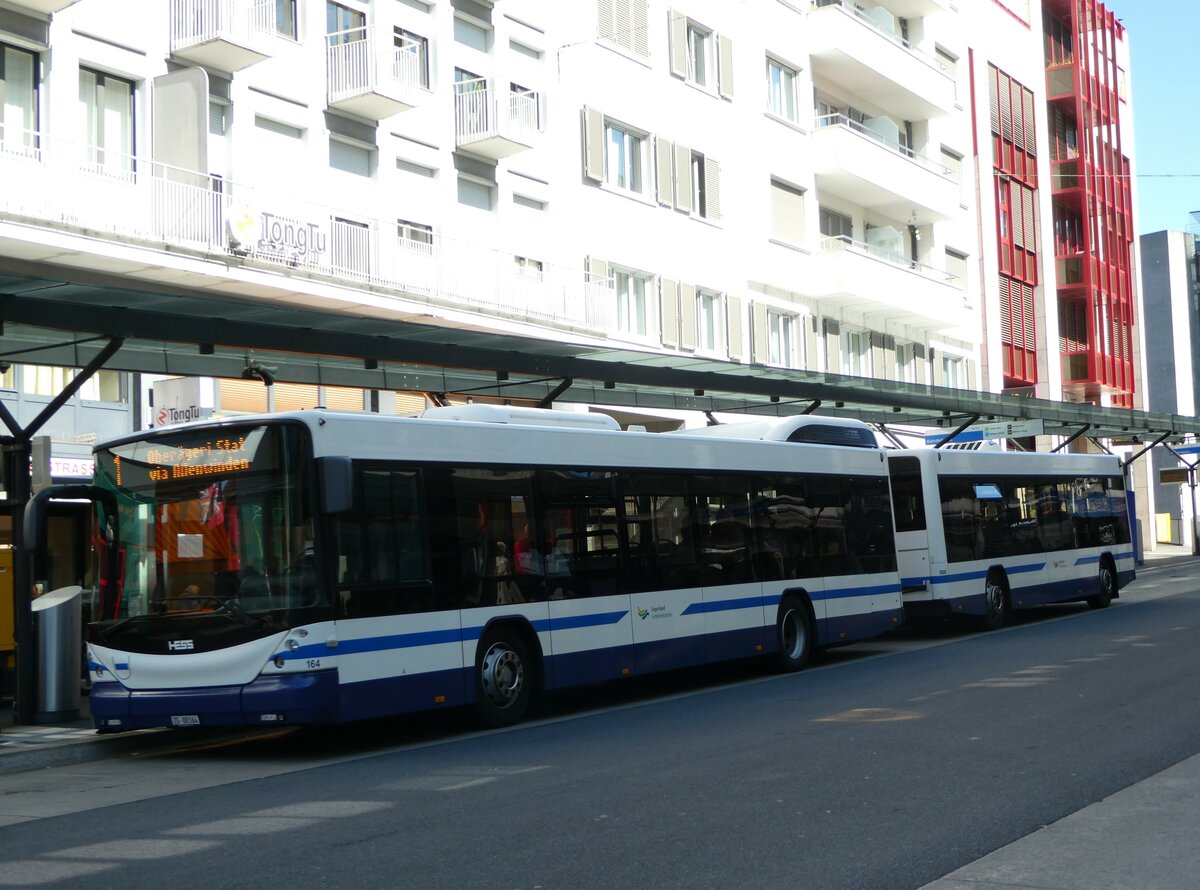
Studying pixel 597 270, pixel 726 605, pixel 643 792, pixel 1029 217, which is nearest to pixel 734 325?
pixel 597 270

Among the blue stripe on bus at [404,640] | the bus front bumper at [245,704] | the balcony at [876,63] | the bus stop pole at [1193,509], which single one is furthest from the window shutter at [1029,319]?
the bus front bumper at [245,704]

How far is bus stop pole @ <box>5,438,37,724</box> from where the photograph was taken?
14164 mm

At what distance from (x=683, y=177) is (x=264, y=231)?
13.3 metres

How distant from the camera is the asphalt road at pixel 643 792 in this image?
7.34m

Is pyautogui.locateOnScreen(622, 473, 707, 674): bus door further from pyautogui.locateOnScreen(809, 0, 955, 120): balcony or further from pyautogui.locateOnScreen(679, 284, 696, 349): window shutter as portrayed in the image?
pyautogui.locateOnScreen(809, 0, 955, 120): balcony

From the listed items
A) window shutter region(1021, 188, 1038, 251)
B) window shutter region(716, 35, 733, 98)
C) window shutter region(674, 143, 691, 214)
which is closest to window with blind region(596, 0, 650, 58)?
window shutter region(674, 143, 691, 214)

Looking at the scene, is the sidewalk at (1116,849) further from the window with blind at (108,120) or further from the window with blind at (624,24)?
the window with blind at (624,24)

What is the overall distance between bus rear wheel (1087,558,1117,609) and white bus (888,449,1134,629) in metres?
0.03

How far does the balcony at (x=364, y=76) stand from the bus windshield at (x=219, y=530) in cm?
1538

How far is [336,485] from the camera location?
11609 millimetres

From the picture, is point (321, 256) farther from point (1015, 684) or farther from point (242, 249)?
point (1015, 684)

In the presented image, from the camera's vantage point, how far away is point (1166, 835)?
25.4 ft

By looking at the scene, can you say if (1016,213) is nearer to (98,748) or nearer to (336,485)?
(336,485)

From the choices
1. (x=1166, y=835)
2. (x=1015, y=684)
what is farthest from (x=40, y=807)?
(x=1015, y=684)
